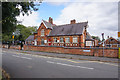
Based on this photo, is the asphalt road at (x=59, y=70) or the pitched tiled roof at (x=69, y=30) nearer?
the asphalt road at (x=59, y=70)

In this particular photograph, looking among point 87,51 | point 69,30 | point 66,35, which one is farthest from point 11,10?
point 69,30

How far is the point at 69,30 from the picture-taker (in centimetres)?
2997

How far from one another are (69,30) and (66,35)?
7.49 ft

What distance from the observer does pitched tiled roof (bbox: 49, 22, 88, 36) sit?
91.3ft

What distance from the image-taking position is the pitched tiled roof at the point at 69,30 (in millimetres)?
27836

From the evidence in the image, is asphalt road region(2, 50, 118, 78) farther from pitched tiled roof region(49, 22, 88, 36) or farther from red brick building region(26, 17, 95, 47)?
pitched tiled roof region(49, 22, 88, 36)

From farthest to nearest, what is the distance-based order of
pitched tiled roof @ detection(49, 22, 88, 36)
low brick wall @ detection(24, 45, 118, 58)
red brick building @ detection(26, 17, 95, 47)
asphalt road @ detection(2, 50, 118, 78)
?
pitched tiled roof @ detection(49, 22, 88, 36), red brick building @ detection(26, 17, 95, 47), low brick wall @ detection(24, 45, 118, 58), asphalt road @ detection(2, 50, 118, 78)

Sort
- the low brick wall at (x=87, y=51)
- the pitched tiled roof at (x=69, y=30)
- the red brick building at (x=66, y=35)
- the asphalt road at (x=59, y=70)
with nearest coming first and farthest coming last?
1. the asphalt road at (x=59, y=70)
2. the low brick wall at (x=87, y=51)
3. the red brick building at (x=66, y=35)
4. the pitched tiled roof at (x=69, y=30)

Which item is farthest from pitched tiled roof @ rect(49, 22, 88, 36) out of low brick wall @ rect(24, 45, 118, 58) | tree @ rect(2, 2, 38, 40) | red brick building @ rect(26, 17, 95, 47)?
tree @ rect(2, 2, 38, 40)

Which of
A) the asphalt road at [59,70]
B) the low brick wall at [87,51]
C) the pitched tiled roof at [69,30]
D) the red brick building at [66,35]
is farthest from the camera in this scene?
the pitched tiled roof at [69,30]

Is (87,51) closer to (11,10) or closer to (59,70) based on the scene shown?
(59,70)

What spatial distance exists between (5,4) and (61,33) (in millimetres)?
24828

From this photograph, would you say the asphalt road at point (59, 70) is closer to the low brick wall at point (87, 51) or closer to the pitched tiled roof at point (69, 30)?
the low brick wall at point (87, 51)

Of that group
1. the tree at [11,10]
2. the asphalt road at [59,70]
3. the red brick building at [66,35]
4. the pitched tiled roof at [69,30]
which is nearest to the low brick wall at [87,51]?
the asphalt road at [59,70]
